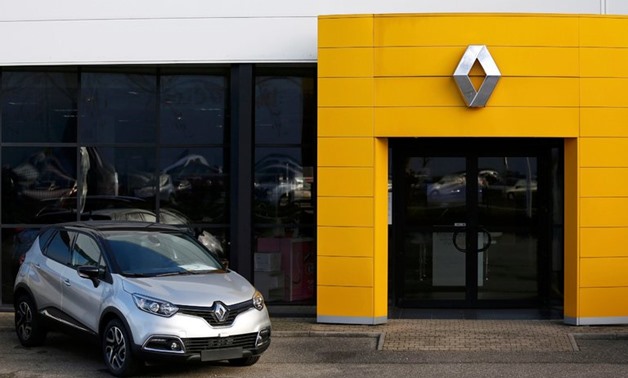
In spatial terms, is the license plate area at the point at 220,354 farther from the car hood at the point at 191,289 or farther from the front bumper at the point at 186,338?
the car hood at the point at 191,289

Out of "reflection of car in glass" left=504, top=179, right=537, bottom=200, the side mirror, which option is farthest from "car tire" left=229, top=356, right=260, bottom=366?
"reflection of car in glass" left=504, top=179, right=537, bottom=200

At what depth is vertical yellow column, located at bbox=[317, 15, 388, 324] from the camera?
40.3ft

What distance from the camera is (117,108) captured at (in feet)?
46.5

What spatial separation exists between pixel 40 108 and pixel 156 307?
636cm

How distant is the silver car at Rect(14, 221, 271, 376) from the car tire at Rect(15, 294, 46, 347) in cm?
1

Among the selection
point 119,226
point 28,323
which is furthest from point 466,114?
point 28,323

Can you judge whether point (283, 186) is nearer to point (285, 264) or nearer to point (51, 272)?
point (285, 264)

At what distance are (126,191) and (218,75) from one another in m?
2.28

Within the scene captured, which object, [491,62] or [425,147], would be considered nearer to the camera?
[491,62]

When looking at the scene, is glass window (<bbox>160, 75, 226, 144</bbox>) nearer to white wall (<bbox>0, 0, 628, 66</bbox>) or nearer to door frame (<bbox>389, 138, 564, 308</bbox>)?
white wall (<bbox>0, 0, 628, 66</bbox>)

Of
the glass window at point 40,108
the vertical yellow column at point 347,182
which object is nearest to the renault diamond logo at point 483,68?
the vertical yellow column at point 347,182

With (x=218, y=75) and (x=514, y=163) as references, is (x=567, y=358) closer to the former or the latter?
(x=514, y=163)

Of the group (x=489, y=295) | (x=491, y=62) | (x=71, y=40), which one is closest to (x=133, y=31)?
(x=71, y=40)

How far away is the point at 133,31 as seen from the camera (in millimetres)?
13477
